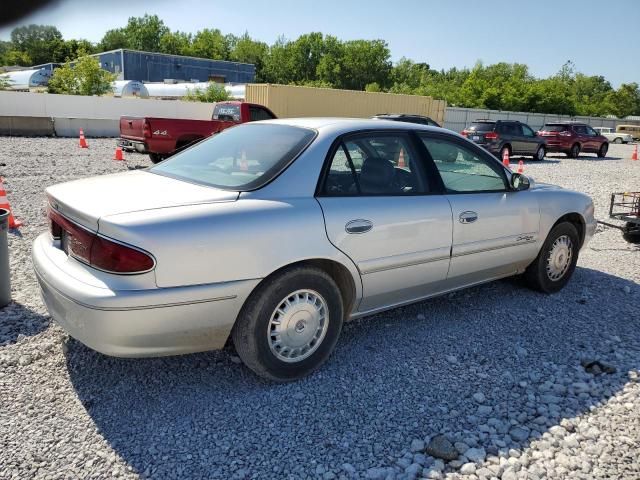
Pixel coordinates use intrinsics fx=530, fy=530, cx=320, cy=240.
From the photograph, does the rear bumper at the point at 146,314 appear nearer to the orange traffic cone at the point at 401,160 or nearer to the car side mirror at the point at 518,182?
the orange traffic cone at the point at 401,160

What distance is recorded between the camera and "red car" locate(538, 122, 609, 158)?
2348cm

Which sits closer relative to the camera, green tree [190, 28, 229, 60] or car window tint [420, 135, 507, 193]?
car window tint [420, 135, 507, 193]

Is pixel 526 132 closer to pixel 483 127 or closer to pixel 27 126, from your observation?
pixel 483 127

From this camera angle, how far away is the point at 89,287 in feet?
8.95

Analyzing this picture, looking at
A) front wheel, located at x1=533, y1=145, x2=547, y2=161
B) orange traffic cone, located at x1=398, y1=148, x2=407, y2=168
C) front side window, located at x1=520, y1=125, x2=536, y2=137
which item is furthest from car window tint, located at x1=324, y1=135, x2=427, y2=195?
front wheel, located at x1=533, y1=145, x2=547, y2=161

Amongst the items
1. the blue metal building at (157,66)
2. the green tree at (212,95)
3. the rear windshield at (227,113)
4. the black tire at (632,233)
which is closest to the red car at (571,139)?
the rear windshield at (227,113)

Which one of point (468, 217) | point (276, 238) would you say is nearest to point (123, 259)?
point (276, 238)

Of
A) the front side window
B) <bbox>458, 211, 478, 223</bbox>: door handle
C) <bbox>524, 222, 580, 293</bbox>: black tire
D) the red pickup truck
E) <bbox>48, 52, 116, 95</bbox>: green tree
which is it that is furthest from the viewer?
<bbox>48, 52, 116, 95</bbox>: green tree

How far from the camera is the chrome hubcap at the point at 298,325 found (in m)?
3.18

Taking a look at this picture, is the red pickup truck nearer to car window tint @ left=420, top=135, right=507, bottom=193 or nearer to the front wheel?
car window tint @ left=420, top=135, right=507, bottom=193

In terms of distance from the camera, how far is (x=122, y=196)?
10.1 feet

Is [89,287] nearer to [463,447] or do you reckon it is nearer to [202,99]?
[463,447]

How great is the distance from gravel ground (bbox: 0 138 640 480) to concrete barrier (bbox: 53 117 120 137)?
63.6 feet

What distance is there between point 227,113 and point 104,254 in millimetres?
12928
